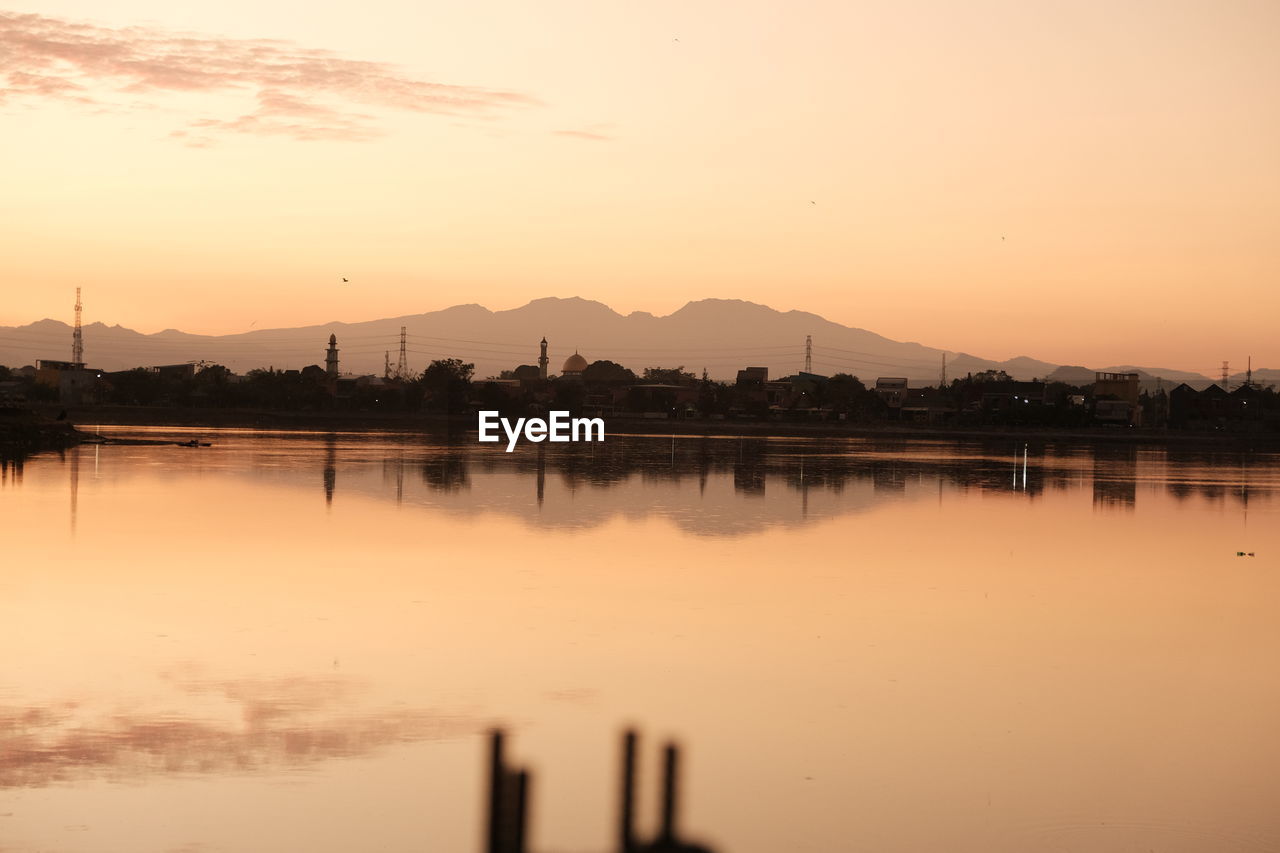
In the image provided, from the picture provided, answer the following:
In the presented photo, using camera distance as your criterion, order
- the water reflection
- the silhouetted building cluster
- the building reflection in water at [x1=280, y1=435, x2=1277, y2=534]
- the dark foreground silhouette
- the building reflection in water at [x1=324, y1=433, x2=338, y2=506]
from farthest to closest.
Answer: the silhouetted building cluster → the building reflection in water at [x1=324, y1=433, x2=338, y2=506] → the building reflection in water at [x1=280, y1=435, x2=1277, y2=534] → the water reflection → the dark foreground silhouette

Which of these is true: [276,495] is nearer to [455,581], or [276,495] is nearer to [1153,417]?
[455,581]

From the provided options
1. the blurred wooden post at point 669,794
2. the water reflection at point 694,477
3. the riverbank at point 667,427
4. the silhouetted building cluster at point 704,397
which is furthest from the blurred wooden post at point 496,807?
the silhouetted building cluster at point 704,397

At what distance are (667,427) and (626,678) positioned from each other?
119 m

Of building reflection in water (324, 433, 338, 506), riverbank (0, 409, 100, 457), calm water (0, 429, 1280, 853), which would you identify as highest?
riverbank (0, 409, 100, 457)

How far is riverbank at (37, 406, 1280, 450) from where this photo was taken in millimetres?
118250

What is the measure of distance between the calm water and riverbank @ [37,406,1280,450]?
88.4 m

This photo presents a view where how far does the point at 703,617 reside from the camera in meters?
18.2

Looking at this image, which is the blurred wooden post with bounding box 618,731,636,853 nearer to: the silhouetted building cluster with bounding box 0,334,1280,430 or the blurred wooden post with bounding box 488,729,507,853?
the blurred wooden post with bounding box 488,729,507,853

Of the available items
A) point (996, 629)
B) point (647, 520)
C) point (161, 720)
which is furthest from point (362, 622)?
point (647, 520)

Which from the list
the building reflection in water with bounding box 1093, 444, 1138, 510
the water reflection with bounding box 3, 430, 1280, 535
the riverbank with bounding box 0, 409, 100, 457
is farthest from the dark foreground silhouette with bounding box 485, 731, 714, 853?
the riverbank with bounding box 0, 409, 100, 457

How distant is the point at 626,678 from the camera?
46.8ft

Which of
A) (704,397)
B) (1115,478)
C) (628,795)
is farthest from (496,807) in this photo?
(704,397)

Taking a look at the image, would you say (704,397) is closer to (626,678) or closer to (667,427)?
(667,427)

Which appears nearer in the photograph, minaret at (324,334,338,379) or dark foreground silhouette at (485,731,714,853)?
dark foreground silhouette at (485,731,714,853)
